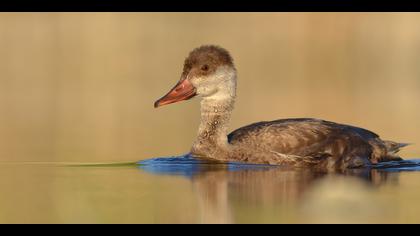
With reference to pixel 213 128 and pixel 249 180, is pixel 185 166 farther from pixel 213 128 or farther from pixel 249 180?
pixel 249 180

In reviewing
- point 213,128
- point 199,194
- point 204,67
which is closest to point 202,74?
point 204,67

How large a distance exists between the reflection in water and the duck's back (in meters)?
0.27

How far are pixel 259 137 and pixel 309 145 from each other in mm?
682

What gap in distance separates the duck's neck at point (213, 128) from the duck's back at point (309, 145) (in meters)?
0.17

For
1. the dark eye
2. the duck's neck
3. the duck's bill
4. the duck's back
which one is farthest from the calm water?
the dark eye

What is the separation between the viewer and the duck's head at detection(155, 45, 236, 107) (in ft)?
46.4

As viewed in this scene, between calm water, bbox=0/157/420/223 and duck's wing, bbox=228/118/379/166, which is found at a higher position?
duck's wing, bbox=228/118/379/166

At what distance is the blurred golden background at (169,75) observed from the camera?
55.4ft

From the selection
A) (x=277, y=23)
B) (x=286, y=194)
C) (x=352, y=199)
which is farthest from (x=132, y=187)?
(x=277, y=23)

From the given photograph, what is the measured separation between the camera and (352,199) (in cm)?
1012

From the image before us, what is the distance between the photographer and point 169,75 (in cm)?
2692

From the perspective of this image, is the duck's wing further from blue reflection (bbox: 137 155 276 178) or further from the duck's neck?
blue reflection (bbox: 137 155 276 178)

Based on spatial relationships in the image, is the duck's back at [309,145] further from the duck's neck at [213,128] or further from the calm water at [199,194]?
the calm water at [199,194]

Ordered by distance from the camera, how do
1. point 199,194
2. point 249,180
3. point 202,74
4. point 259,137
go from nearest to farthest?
point 199,194
point 249,180
point 259,137
point 202,74
